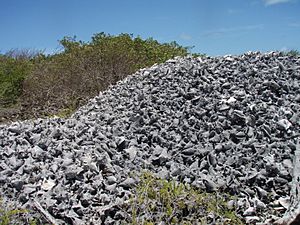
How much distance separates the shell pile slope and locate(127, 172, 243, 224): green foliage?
0.11m

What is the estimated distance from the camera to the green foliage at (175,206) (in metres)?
3.14

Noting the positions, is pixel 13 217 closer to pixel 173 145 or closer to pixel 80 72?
pixel 173 145

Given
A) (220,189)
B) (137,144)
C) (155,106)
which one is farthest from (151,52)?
(220,189)

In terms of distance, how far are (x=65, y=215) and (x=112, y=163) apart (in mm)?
737

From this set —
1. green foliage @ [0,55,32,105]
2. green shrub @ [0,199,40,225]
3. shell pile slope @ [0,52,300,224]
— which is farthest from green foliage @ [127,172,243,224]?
green foliage @ [0,55,32,105]

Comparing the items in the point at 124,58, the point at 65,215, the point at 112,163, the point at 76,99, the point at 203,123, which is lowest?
the point at 65,215

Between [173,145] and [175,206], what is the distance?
38.6 inches

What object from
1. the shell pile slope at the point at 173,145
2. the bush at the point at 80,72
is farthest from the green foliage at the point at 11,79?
the shell pile slope at the point at 173,145

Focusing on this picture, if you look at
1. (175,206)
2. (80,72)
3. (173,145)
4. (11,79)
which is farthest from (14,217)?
(11,79)

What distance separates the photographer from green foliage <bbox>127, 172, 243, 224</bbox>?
3.14 meters

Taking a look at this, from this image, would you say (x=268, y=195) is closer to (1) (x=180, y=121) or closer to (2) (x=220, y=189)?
(2) (x=220, y=189)

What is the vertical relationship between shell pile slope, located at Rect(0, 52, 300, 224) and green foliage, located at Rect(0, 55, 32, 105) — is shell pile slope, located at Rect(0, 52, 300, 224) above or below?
below

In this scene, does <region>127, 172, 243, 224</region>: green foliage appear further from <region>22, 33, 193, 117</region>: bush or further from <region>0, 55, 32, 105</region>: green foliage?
<region>0, 55, 32, 105</region>: green foliage

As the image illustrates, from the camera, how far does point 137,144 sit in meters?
4.19
